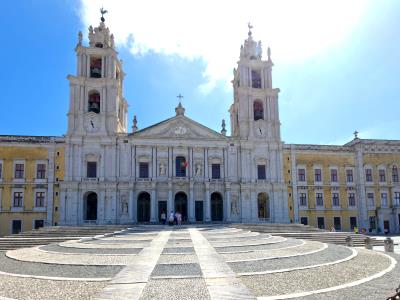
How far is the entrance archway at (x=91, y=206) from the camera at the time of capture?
4009 centimetres

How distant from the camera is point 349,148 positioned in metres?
45.9

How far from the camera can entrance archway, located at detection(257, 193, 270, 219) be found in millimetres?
42787

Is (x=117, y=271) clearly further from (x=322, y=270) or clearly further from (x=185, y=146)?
(x=185, y=146)

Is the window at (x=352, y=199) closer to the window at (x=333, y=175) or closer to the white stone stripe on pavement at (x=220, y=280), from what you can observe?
the window at (x=333, y=175)

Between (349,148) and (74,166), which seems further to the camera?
(349,148)

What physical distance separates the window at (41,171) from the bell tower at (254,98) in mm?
22167

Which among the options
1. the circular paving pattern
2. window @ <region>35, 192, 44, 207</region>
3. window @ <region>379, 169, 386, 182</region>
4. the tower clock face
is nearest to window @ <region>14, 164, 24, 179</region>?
window @ <region>35, 192, 44, 207</region>

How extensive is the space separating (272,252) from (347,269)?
3.64m

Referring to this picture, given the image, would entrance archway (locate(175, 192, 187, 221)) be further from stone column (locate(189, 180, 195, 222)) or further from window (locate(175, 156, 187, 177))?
window (locate(175, 156, 187, 177))

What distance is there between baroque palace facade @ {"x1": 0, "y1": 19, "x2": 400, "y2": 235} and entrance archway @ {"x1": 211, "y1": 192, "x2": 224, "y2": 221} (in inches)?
4.5

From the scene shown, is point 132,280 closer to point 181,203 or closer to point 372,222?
point 181,203

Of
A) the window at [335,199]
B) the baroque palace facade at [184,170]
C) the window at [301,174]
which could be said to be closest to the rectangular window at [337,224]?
the baroque palace facade at [184,170]

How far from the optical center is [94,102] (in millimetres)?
42812

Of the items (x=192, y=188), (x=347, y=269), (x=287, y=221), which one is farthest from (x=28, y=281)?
(x=287, y=221)
